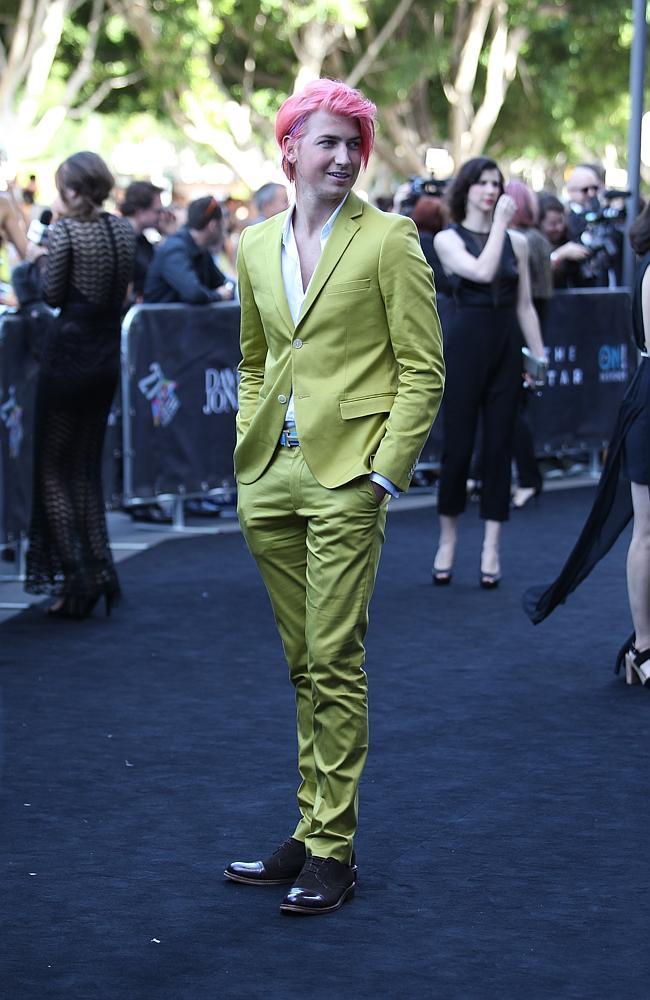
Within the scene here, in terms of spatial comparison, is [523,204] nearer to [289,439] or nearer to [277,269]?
[277,269]

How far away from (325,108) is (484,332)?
15.6 feet

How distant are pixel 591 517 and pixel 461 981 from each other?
11.1 feet

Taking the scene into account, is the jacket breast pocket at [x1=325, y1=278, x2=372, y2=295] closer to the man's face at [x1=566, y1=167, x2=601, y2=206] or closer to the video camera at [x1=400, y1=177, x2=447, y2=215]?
the video camera at [x1=400, y1=177, x2=447, y2=215]

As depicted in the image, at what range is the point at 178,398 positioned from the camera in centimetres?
1145

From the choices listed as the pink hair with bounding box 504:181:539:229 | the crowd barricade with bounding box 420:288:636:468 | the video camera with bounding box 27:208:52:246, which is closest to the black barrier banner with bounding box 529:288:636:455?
the crowd barricade with bounding box 420:288:636:468

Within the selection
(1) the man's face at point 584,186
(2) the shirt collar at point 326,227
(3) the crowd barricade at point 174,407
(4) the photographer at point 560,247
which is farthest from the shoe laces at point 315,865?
(1) the man's face at point 584,186

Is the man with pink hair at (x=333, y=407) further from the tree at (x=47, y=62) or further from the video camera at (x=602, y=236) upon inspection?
the tree at (x=47, y=62)

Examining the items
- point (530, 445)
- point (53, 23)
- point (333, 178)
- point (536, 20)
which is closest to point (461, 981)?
point (333, 178)

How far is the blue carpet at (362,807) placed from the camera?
4281 millimetres

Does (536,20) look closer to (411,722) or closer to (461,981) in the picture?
(411,722)

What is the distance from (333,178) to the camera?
4.50 meters

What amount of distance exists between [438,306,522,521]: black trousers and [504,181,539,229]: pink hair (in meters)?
3.03

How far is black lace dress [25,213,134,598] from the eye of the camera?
8.20m

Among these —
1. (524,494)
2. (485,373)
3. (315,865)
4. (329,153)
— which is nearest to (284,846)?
(315,865)
